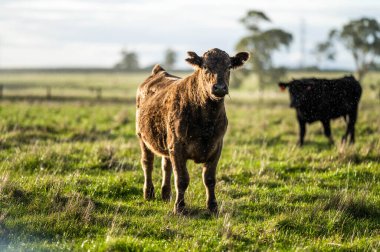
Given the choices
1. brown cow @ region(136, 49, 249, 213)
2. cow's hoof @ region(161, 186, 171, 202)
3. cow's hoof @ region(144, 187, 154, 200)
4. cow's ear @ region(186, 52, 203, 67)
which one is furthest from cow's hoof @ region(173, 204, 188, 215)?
cow's ear @ region(186, 52, 203, 67)

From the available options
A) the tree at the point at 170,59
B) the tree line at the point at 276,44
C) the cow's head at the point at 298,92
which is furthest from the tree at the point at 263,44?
the tree at the point at 170,59

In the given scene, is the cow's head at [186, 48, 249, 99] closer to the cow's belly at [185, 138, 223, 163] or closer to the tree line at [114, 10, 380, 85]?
the cow's belly at [185, 138, 223, 163]

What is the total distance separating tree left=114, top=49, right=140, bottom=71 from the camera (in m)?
134

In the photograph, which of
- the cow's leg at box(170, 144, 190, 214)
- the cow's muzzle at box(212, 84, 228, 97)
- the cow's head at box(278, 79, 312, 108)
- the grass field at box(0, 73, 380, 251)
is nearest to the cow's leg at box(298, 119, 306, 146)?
the cow's head at box(278, 79, 312, 108)

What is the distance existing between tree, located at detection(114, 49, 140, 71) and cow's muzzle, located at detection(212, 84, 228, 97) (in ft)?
422

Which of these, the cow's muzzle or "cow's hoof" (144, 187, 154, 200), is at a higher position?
the cow's muzzle

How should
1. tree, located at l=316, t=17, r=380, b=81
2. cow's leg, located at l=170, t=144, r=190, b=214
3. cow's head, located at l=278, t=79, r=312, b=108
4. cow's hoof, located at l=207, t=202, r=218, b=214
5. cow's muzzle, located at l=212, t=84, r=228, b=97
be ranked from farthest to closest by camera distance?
tree, located at l=316, t=17, r=380, b=81, cow's head, located at l=278, t=79, r=312, b=108, cow's hoof, located at l=207, t=202, r=218, b=214, cow's leg, located at l=170, t=144, r=190, b=214, cow's muzzle, located at l=212, t=84, r=228, b=97

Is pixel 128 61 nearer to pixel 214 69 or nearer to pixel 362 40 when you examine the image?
pixel 362 40

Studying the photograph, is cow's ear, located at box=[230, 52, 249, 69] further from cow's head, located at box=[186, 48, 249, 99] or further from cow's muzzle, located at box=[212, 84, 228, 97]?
cow's muzzle, located at box=[212, 84, 228, 97]

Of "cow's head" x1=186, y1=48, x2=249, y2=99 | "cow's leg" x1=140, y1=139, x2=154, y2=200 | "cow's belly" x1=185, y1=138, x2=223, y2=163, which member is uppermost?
"cow's head" x1=186, y1=48, x2=249, y2=99

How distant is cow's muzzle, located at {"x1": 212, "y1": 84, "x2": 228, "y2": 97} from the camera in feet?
21.5

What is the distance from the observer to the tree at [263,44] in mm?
59750

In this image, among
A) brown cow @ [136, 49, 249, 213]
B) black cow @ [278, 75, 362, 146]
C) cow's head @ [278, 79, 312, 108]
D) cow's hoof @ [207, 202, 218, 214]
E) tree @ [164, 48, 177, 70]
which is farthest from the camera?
tree @ [164, 48, 177, 70]

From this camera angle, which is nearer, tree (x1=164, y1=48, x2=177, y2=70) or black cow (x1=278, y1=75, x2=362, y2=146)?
black cow (x1=278, y1=75, x2=362, y2=146)
